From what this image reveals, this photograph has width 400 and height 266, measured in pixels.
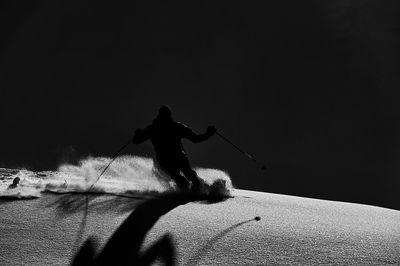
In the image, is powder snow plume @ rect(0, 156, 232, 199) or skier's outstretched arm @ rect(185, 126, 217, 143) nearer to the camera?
powder snow plume @ rect(0, 156, 232, 199)


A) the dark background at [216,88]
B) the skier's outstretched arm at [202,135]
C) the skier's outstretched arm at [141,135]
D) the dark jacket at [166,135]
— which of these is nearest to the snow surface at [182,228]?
the dark jacket at [166,135]

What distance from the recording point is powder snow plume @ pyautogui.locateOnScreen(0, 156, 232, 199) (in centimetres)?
670

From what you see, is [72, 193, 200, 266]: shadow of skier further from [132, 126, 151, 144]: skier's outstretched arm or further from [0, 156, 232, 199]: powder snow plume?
[132, 126, 151, 144]: skier's outstretched arm

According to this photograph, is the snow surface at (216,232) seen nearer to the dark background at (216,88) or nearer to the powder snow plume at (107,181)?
the powder snow plume at (107,181)

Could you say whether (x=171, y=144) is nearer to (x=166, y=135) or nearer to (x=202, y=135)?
(x=166, y=135)

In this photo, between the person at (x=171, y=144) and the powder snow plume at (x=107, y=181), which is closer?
the powder snow plume at (x=107, y=181)

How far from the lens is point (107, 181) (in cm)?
816

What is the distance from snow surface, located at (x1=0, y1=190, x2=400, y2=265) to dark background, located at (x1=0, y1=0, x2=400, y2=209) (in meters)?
113

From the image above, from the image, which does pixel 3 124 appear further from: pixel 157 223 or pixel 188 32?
pixel 157 223

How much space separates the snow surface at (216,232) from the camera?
4.27 m

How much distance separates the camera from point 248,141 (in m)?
128

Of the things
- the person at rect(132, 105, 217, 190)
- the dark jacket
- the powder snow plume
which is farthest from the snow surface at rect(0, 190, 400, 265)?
the dark jacket

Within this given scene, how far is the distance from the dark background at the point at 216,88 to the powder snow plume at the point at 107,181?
111 m

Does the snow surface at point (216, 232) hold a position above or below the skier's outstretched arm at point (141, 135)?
below
